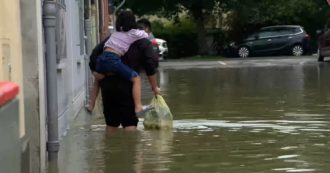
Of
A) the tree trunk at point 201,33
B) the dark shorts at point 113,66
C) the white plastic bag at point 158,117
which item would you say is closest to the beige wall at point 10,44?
the dark shorts at point 113,66

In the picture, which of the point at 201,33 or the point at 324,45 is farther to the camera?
the point at 201,33

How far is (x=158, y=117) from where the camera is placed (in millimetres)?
10406

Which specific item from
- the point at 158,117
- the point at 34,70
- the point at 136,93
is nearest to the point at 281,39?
the point at 158,117

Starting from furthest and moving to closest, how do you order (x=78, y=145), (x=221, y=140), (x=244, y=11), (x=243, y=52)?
1. (x=244, y=11)
2. (x=243, y=52)
3. (x=221, y=140)
4. (x=78, y=145)

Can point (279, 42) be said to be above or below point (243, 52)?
above

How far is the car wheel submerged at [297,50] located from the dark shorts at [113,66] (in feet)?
103

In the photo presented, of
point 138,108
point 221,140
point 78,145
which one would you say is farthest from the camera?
point 138,108

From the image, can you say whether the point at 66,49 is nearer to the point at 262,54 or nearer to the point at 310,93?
the point at 310,93

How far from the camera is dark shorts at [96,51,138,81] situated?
951 centimetres

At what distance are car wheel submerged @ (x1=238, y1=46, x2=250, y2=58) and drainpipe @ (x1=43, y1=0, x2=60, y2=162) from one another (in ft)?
112

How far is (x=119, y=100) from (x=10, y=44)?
12.1ft

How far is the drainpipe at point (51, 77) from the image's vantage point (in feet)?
25.2

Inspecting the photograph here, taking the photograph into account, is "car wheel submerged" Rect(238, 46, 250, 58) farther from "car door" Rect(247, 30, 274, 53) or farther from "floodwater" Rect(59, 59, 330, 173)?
"floodwater" Rect(59, 59, 330, 173)

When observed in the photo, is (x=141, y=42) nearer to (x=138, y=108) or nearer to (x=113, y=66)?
(x=113, y=66)
